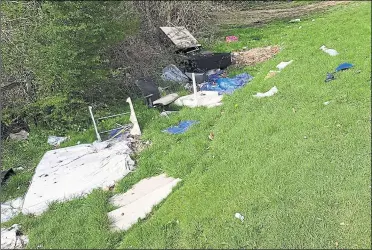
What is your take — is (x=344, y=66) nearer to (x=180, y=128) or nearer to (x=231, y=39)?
(x=180, y=128)

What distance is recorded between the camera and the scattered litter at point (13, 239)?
4.32 metres

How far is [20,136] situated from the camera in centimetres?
778

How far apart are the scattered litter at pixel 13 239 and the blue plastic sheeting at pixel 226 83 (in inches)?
201

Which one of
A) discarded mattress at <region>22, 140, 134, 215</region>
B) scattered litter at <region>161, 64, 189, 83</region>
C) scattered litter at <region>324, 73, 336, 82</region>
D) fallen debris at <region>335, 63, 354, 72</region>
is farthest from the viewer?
scattered litter at <region>161, 64, 189, 83</region>

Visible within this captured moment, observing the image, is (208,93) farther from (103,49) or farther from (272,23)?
(272,23)

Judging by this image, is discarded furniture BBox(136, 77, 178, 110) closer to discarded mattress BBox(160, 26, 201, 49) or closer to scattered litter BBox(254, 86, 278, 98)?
scattered litter BBox(254, 86, 278, 98)

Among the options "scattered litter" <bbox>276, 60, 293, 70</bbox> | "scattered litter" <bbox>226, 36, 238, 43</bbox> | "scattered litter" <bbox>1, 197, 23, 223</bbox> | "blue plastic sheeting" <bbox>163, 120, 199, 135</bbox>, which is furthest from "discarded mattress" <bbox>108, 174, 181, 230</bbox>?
"scattered litter" <bbox>226, 36, 238, 43</bbox>

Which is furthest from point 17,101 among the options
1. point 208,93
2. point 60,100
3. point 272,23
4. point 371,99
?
point 272,23

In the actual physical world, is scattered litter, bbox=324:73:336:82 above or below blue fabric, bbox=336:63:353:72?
below

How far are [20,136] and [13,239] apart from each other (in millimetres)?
3797

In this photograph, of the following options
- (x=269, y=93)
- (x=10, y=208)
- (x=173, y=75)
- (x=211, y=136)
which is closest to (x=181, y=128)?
(x=211, y=136)

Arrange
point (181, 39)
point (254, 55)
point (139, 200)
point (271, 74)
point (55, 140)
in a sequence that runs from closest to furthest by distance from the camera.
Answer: point (139, 200) → point (55, 140) → point (271, 74) → point (254, 55) → point (181, 39)

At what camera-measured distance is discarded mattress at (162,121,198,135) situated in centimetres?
678

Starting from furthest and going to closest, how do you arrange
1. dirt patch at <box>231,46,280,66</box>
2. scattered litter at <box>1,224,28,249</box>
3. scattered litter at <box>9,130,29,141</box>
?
dirt patch at <box>231,46,280,66</box>
scattered litter at <box>9,130,29,141</box>
scattered litter at <box>1,224,28,249</box>
